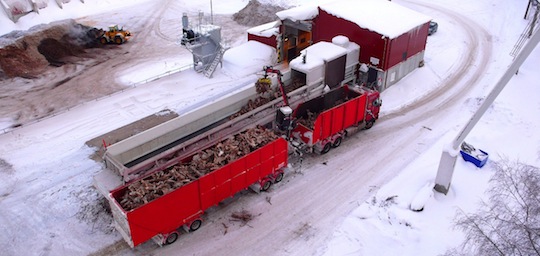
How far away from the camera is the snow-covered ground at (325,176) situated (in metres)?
16.1

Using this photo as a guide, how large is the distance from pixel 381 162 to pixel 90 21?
2949 centimetres

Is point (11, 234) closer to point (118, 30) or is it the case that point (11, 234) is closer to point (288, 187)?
point (288, 187)

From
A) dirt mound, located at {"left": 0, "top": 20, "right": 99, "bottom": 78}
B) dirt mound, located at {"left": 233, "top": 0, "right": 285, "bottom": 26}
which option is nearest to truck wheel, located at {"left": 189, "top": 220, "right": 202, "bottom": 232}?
dirt mound, located at {"left": 0, "top": 20, "right": 99, "bottom": 78}

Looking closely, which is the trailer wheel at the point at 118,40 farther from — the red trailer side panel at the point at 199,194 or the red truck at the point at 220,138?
the red trailer side panel at the point at 199,194

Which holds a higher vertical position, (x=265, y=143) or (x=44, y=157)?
(x=265, y=143)

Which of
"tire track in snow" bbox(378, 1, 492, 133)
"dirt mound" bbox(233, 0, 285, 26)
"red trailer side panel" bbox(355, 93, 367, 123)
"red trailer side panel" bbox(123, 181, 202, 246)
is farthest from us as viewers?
"dirt mound" bbox(233, 0, 285, 26)

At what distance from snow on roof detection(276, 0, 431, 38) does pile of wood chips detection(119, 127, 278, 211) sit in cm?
1094

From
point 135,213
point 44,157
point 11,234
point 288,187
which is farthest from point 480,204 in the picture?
point 44,157

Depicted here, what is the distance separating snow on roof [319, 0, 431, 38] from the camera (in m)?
25.8

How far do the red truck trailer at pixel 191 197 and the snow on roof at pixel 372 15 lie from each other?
11.3 metres

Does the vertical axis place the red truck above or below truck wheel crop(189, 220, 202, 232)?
above

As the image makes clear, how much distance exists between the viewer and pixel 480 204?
16.9m

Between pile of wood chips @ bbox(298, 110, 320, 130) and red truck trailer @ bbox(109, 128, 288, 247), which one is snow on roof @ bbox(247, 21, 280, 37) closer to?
pile of wood chips @ bbox(298, 110, 320, 130)

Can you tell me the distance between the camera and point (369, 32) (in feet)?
84.2
